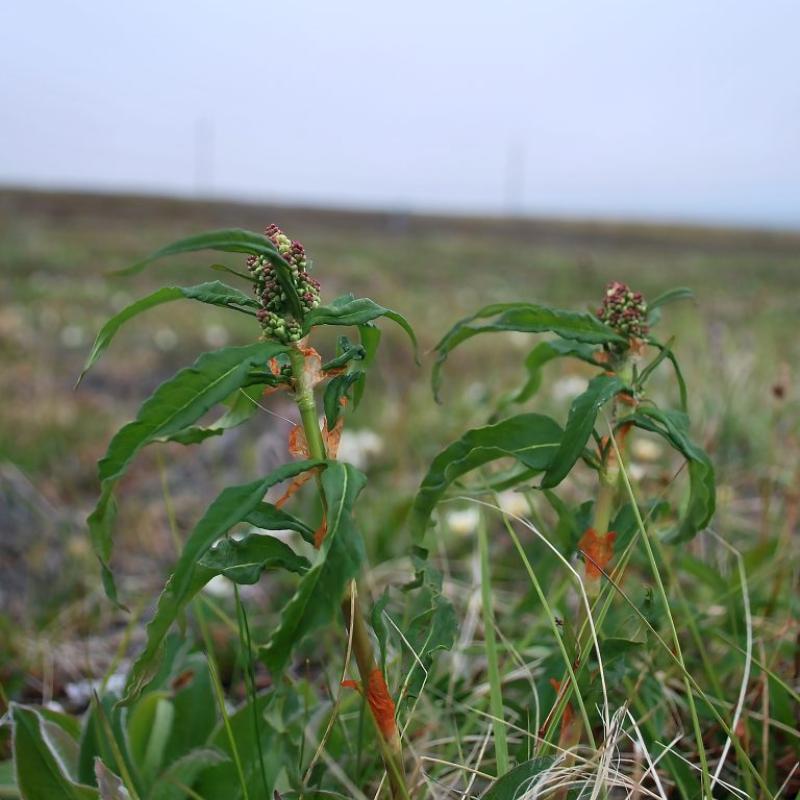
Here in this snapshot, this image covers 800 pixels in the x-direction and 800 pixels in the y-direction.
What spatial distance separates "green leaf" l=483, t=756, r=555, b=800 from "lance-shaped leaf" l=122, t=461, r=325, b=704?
48cm

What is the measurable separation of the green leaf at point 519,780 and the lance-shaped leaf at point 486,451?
32 centimetres

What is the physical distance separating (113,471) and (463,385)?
450 cm

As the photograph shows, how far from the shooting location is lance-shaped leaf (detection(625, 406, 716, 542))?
1075 millimetres

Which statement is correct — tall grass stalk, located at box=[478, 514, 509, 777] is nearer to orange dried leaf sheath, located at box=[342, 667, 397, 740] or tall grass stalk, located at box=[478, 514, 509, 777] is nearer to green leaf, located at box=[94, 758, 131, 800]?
orange dried leaf sheath, located at box=[342, 667, 397, 740]

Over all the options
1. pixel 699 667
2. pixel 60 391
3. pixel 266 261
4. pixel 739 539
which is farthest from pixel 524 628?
pixel 60 391

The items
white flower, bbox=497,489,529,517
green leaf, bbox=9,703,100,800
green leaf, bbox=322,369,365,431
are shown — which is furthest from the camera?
white flower, bbox=497,489,529,517

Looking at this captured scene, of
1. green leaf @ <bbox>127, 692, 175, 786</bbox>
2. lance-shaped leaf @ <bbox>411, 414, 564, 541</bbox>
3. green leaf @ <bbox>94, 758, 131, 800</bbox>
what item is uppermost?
lance-shaped leaf @ <bbox>411, 414, 564, 541</bbox>

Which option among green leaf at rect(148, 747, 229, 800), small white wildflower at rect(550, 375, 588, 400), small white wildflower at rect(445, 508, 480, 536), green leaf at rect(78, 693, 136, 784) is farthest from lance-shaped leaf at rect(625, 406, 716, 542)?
small white wildflower at rect(550, 375, 588, 400)

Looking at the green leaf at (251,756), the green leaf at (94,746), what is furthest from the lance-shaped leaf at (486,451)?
the green leaf at (94,746)

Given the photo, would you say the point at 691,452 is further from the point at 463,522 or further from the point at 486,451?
the point at 463,522

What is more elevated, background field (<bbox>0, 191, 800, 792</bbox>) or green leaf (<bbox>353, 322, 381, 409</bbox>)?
green leaf (<bbox>353, 322, 381, 409</bbox>)

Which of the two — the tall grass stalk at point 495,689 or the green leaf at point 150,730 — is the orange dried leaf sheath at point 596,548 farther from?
the green leaf at point 150,730

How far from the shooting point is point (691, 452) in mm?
1074

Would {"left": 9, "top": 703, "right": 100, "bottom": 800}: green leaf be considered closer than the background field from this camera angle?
Yes
